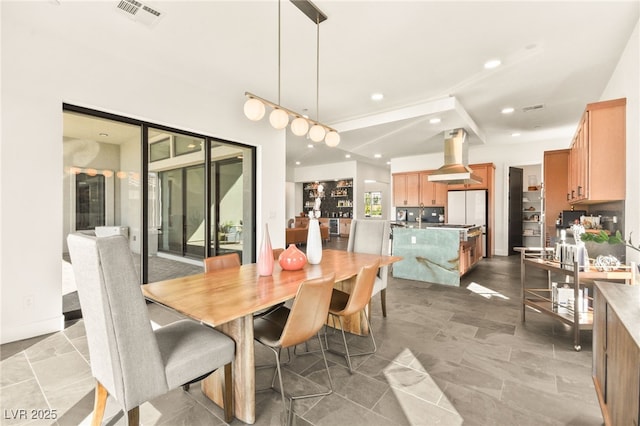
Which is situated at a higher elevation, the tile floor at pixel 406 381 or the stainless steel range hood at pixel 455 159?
the stainless steel range hood at pixel 455 159

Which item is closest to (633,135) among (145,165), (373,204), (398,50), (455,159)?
(398,50)

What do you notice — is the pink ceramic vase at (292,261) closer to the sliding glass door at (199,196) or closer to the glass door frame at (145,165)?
the glass door frame at (145,165)

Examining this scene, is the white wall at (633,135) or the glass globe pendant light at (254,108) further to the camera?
the white wall at (633,135)

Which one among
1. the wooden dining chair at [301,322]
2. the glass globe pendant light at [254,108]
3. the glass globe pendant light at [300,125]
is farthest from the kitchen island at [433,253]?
the glass globe pendant light at [254,108]

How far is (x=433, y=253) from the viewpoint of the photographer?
477 cm

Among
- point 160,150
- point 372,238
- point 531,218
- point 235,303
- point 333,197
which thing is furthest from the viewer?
point 333,197

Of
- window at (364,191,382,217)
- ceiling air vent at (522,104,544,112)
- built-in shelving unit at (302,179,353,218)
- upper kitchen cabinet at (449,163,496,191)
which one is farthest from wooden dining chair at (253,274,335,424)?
window at (364,191,382,217)

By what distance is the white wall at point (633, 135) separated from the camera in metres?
2.64

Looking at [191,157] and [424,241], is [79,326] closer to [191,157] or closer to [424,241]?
[191,157]

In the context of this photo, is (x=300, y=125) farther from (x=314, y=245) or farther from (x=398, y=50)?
(x=398, y=50)

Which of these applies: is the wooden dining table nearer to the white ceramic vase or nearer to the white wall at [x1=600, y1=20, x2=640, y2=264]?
the white ceramic vase

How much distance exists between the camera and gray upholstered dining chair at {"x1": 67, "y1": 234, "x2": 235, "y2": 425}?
117cm

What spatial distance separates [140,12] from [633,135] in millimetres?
4639

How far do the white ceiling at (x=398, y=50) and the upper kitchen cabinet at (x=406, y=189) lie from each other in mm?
3298
